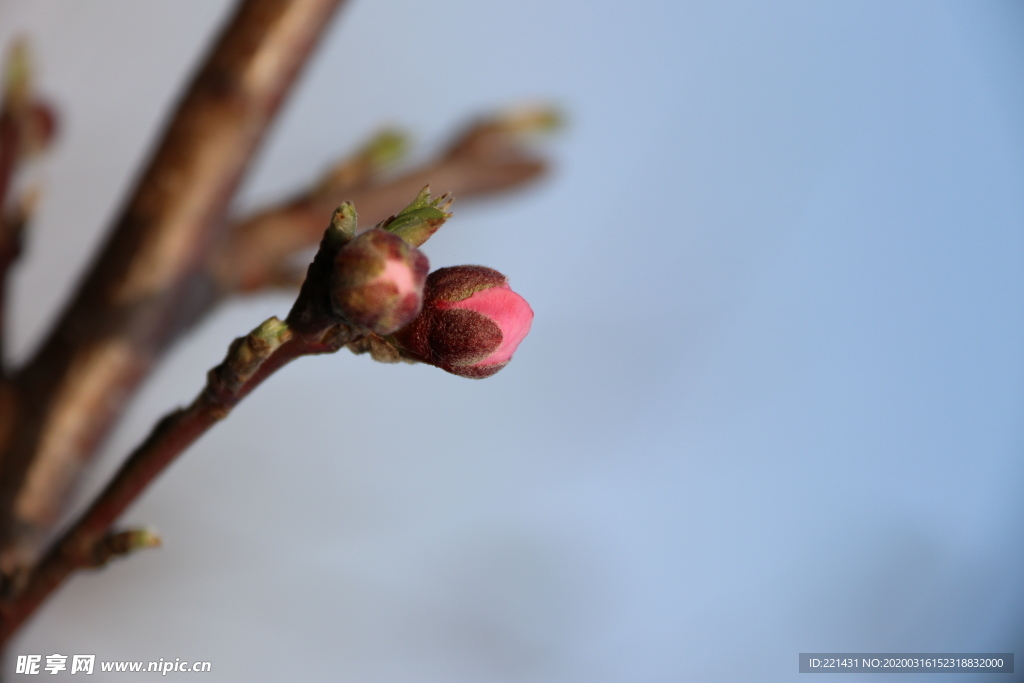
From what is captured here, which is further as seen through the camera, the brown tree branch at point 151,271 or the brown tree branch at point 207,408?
the brown tree branch at point 151,271

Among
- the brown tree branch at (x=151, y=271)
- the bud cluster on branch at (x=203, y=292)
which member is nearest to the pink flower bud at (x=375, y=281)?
the bud cluster on branch at (x=203, y=292)

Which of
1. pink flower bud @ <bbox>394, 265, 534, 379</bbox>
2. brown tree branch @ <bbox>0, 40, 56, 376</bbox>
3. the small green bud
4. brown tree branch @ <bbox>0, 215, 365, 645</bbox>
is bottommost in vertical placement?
brown tree branch @ <bbox>0, 215, 365, 645</bbox>

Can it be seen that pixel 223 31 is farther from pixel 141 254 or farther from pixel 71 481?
pixel 71 481

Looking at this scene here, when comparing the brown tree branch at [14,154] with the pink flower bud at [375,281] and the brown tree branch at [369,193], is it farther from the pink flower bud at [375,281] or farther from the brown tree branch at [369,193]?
the pink flower bud at [375,281]

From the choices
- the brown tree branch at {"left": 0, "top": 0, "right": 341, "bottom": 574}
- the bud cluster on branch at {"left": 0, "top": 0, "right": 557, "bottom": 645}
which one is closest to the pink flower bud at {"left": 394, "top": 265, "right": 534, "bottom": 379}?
the bud cluster on branch at {"left": 0, "top": 0, "right": 557, "bottom": 645}

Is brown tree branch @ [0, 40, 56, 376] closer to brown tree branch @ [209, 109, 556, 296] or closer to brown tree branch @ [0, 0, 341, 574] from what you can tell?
brown tree branch @ [0, 0, 341, 574]

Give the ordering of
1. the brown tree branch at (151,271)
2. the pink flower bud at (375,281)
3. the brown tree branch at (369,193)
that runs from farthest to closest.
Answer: the brown tree branch at (369,193)
the brown tree branch at (151,271)
the pink flower bud at (375,281)
